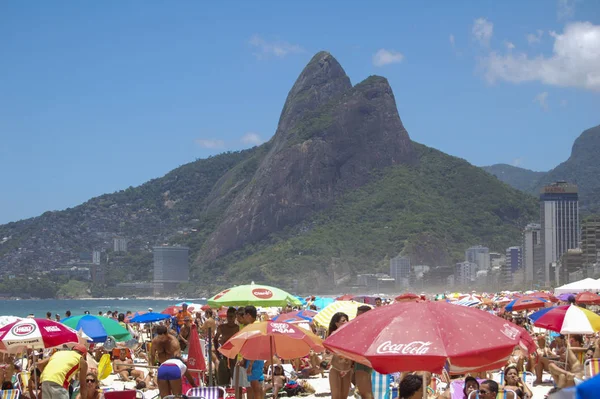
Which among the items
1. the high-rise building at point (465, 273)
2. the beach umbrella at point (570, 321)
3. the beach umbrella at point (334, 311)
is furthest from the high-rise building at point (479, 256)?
the beach umbrella at point (570, 321)

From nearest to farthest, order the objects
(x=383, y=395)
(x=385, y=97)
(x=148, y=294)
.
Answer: (x=383, y=395)
(x=385, y=97)
(x=148, y=294)

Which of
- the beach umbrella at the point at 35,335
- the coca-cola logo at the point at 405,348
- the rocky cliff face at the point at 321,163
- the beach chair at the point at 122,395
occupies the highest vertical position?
the rocky cliff face at the point at 321,163

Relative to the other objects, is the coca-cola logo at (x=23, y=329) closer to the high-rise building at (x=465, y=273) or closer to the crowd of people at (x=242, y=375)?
the crowd of people at (x=242, y=375)

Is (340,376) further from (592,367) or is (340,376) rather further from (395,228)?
(395,228)

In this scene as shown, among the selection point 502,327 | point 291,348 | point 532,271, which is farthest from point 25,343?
point 532,271

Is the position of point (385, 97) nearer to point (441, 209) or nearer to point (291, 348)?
point (441, 209)

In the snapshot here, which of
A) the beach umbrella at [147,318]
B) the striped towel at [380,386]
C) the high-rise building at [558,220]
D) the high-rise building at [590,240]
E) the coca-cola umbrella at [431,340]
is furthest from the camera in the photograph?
the high-rise building at [558,220]

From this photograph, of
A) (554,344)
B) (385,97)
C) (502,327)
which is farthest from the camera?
(385,97)

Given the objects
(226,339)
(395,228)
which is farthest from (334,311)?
(395,228)
